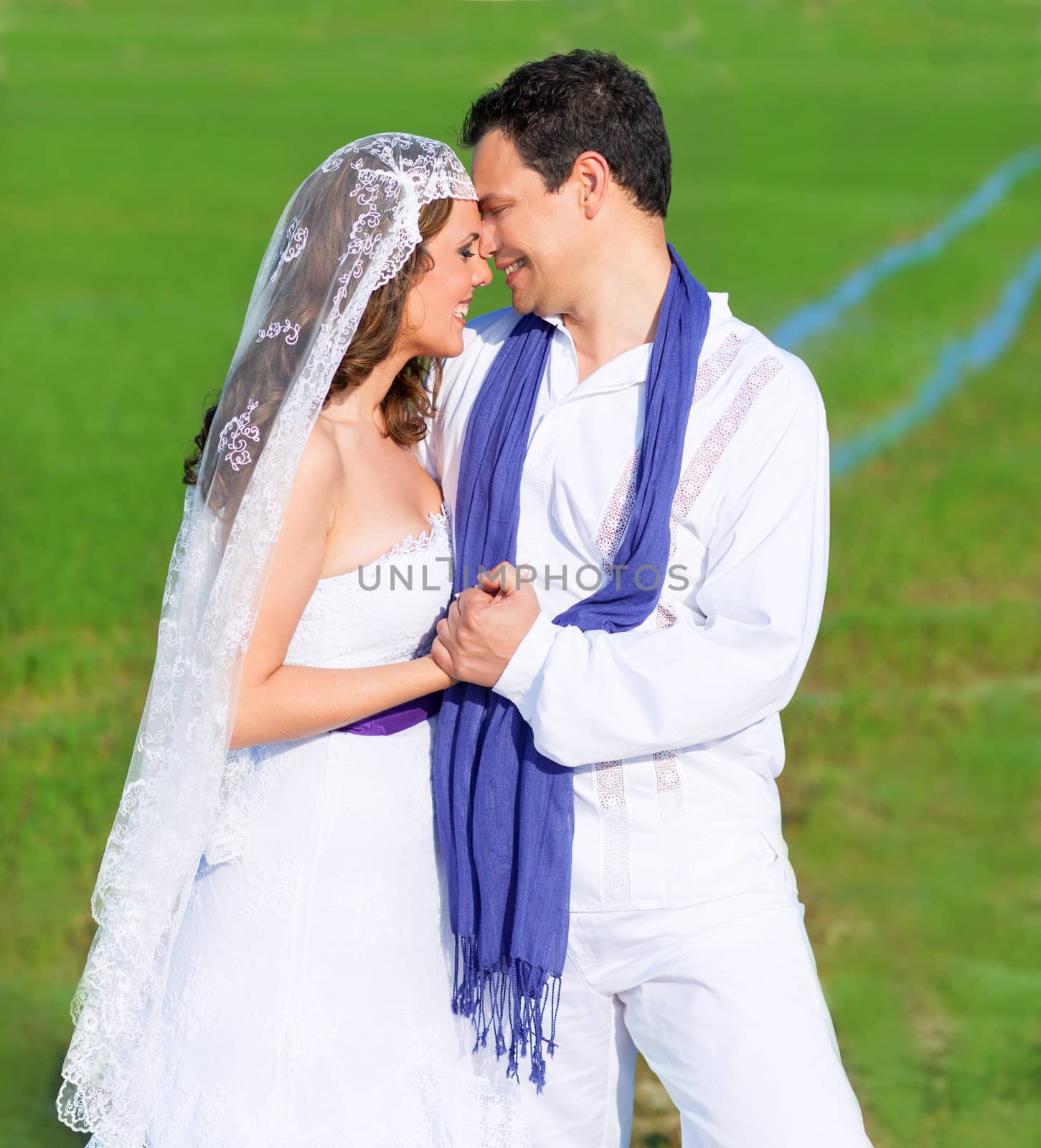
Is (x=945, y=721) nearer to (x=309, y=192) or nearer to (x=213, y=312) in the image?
(x=309, y=192)

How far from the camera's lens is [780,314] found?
1173 centimetres

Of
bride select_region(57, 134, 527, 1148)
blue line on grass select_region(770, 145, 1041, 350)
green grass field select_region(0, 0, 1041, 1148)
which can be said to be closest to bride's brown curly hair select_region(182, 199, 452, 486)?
bride select_region(57, 134, 527, 1148)

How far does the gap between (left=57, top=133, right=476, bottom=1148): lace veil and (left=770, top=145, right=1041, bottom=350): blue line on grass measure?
848cm

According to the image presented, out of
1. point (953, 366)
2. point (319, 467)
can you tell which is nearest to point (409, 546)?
point (319, 467)

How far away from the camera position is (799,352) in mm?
10586

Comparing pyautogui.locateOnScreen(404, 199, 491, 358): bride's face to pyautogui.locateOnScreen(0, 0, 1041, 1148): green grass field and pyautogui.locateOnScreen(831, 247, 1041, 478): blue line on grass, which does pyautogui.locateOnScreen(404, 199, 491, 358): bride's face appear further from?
pyautogui.locateOnScreen(831, 247, 1041, 478): blue line on grass

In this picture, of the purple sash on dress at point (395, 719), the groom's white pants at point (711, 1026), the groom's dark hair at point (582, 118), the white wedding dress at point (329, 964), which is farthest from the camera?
the groom's dark hair at point (582, 118)

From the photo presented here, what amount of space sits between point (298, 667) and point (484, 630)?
0.33 m

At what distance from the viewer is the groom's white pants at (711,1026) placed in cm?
223

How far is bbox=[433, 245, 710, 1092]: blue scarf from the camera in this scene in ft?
7.80

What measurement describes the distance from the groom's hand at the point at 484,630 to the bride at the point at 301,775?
0.06 meters

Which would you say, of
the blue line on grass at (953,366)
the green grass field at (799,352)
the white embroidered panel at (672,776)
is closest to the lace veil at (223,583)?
the white embroidered panel at (672,776)

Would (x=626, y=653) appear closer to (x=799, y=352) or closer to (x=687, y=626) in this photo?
(x=687, y=626)

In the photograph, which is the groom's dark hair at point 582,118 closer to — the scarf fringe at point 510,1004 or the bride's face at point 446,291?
the bride's face at point 446,291
